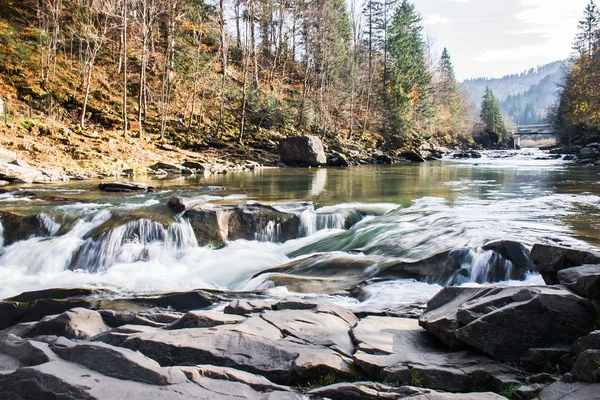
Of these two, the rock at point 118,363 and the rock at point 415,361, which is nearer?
the rock at point 118,363

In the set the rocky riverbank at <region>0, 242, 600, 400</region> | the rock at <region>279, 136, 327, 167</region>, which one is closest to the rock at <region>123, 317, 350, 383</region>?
the rocky riverbank at <region>0, 242, 600, 400</region>

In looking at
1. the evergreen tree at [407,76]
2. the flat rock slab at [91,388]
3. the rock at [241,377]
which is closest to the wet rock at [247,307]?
the rock at [241,377]

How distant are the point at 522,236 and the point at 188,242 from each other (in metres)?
7.61

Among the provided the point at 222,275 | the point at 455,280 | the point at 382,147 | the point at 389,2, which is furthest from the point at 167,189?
the point at 389,2

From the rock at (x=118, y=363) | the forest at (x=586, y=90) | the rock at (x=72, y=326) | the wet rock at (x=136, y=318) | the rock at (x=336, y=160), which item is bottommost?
the wet rock at (x=136, y=318)

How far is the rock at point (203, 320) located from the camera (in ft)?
15.9

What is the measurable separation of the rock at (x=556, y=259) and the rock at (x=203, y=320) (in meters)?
3.84

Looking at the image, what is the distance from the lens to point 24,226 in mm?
10828

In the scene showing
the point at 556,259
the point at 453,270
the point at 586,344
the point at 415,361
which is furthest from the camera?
the point at 453,270

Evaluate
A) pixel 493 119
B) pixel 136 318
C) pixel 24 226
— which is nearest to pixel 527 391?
pixel 136 318

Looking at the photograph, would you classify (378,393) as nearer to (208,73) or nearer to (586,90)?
(586,90)

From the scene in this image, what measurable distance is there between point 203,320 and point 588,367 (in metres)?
3.57

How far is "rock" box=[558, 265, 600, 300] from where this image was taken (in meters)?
4.39

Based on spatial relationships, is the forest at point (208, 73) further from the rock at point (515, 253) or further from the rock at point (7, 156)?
the rock at point (515, 253)
